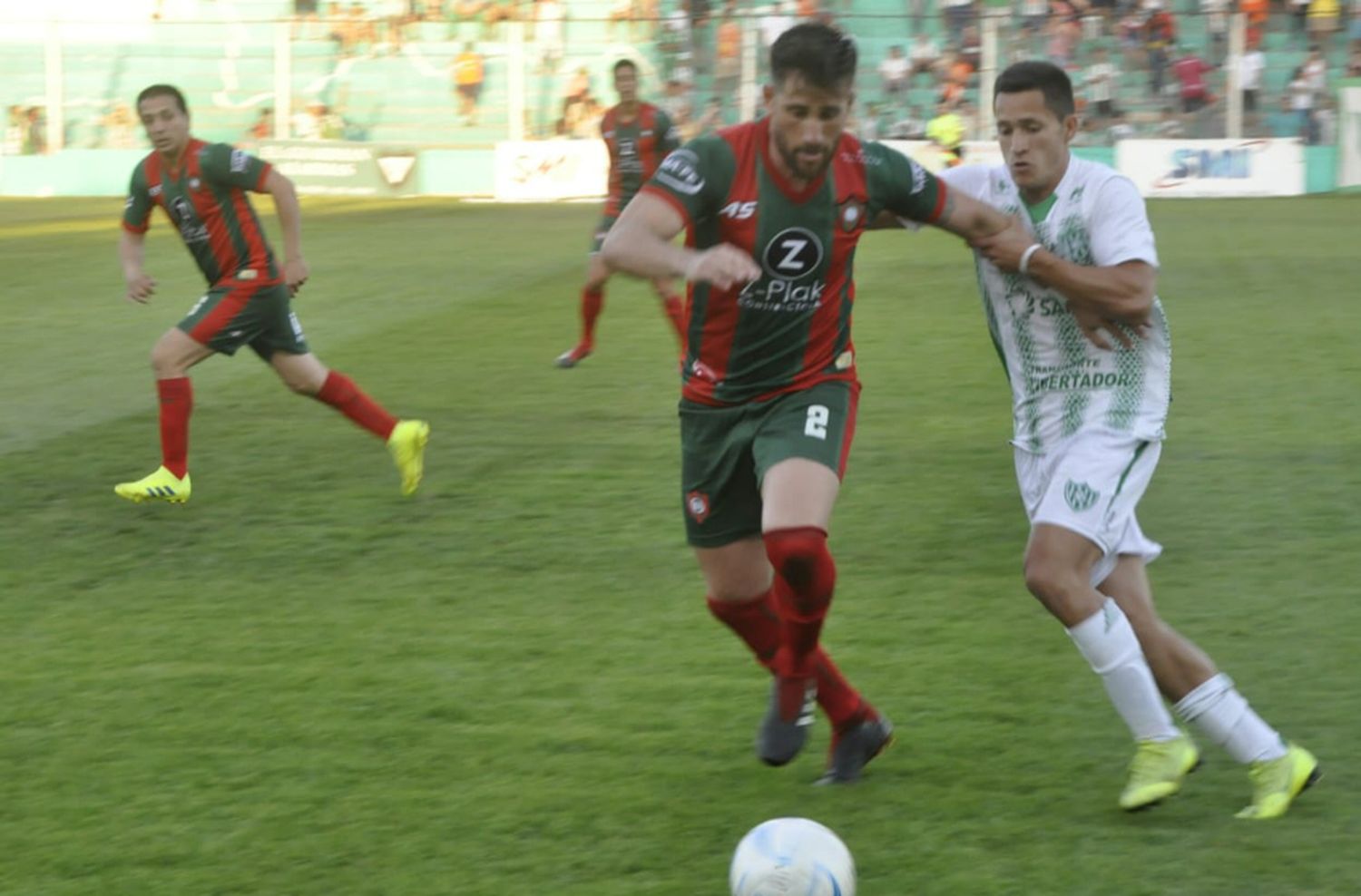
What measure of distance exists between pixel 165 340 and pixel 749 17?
2518 cm

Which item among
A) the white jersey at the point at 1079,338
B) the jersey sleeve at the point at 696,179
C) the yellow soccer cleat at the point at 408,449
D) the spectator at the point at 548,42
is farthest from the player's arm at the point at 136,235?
the spectator at the point at 548,42

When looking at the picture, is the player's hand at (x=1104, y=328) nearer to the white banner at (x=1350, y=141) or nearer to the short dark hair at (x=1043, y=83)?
the short dark hair at (x=1043, y=83)

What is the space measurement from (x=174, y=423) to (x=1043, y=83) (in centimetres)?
481

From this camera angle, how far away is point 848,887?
147 inches

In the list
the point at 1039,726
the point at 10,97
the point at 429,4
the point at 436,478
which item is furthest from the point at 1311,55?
the point at 1039,726

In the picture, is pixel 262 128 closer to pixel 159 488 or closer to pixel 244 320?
pixel 244 320

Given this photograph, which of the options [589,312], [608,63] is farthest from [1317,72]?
[589,312]

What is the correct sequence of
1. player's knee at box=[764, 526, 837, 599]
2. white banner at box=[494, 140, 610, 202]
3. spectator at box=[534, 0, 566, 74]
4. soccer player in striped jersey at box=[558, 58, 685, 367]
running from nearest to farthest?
player's knee at box=[764, 526, 837, 599], soccer player in striped jersey at box=[558, 58, 685, 367], white banner at box=[494, 140, 610, 202], spectator at box=[534, 0, 566, 74]

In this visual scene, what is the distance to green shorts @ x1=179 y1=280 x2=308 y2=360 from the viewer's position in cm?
812

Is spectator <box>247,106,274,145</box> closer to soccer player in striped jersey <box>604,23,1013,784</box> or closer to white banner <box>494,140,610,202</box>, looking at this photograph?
white banner <box>494,140,610,202</box>

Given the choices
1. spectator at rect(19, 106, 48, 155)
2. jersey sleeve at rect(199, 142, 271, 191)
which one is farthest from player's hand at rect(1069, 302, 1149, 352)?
spectator at rect(19, 106, 48, 155)

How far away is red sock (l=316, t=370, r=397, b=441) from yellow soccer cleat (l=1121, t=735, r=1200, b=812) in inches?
184

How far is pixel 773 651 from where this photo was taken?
4793 millimetres

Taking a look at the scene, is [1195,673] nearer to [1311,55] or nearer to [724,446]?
[724,446]
